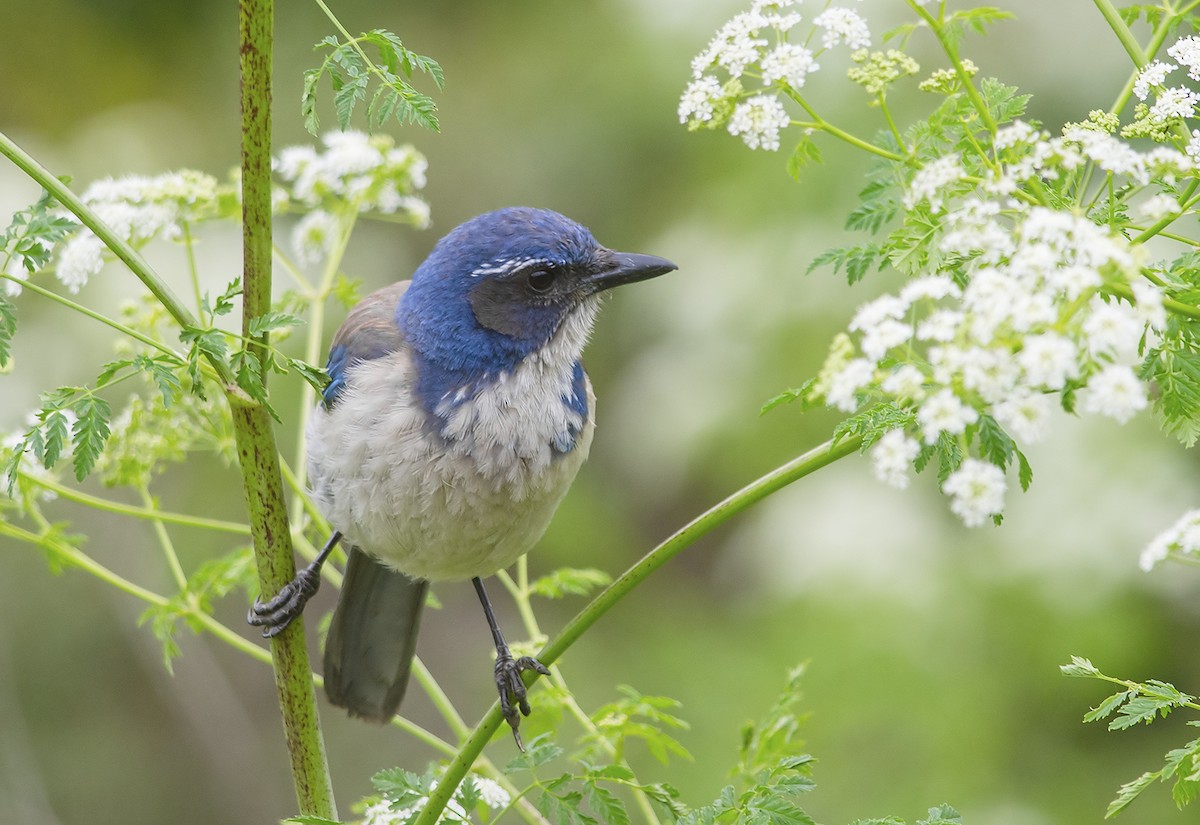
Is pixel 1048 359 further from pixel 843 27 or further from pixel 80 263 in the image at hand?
pixel 80 263

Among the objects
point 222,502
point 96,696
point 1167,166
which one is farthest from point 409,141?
point 1167,166

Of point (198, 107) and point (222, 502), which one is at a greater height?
point (198, 107)

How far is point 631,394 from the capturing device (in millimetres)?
5777

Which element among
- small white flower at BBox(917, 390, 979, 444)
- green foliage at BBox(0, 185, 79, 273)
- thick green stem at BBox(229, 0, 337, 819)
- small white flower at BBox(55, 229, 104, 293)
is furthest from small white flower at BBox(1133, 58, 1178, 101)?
small white flower at BBox(55, 229, 104, 293)

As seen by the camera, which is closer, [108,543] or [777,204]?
[777,204]

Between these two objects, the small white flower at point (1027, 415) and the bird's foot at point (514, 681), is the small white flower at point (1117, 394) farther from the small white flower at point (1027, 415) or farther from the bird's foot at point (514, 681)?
the bird's foot at point (514, 681)

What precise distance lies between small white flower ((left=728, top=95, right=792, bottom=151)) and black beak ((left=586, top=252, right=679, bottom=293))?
1247 mm

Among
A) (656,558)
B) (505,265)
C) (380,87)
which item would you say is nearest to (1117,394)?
(656,558)

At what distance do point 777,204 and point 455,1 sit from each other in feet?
9.84

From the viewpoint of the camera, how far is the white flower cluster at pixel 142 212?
2.95 meters

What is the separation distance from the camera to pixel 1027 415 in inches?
56.7

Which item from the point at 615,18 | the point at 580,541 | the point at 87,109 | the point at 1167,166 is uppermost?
the point at 87,109

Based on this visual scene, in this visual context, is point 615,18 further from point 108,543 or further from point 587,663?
point 108,543

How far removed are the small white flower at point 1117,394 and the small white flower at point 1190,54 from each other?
2.61 feet
